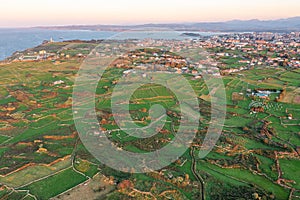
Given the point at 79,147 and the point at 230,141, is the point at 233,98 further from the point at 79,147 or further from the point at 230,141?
the point at 79,147

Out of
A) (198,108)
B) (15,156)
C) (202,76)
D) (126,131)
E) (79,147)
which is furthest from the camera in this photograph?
(202,76)

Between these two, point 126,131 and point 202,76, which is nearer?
point 126,131

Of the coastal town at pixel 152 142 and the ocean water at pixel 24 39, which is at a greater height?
the coastal town at pixel 152 142

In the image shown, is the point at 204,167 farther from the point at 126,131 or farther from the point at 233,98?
the point at 233,98

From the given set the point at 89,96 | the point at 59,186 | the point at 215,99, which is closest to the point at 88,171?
the point at 59,186

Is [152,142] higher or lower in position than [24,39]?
higher

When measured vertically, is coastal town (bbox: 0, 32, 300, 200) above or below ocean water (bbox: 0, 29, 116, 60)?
above

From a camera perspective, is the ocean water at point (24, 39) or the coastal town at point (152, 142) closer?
the coastal town at point (152, 142)

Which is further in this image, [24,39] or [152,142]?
[24,39]

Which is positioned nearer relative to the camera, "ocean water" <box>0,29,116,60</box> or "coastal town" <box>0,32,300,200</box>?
"coastal town" <box>0,32,300,200</box>

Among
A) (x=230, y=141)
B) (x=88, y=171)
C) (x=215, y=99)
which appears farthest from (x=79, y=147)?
(x=215, y=99)

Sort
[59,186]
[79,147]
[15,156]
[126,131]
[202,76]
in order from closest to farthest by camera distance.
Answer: [59,186]
[15,156]
[79,147]
[126,131]
[202,76]
